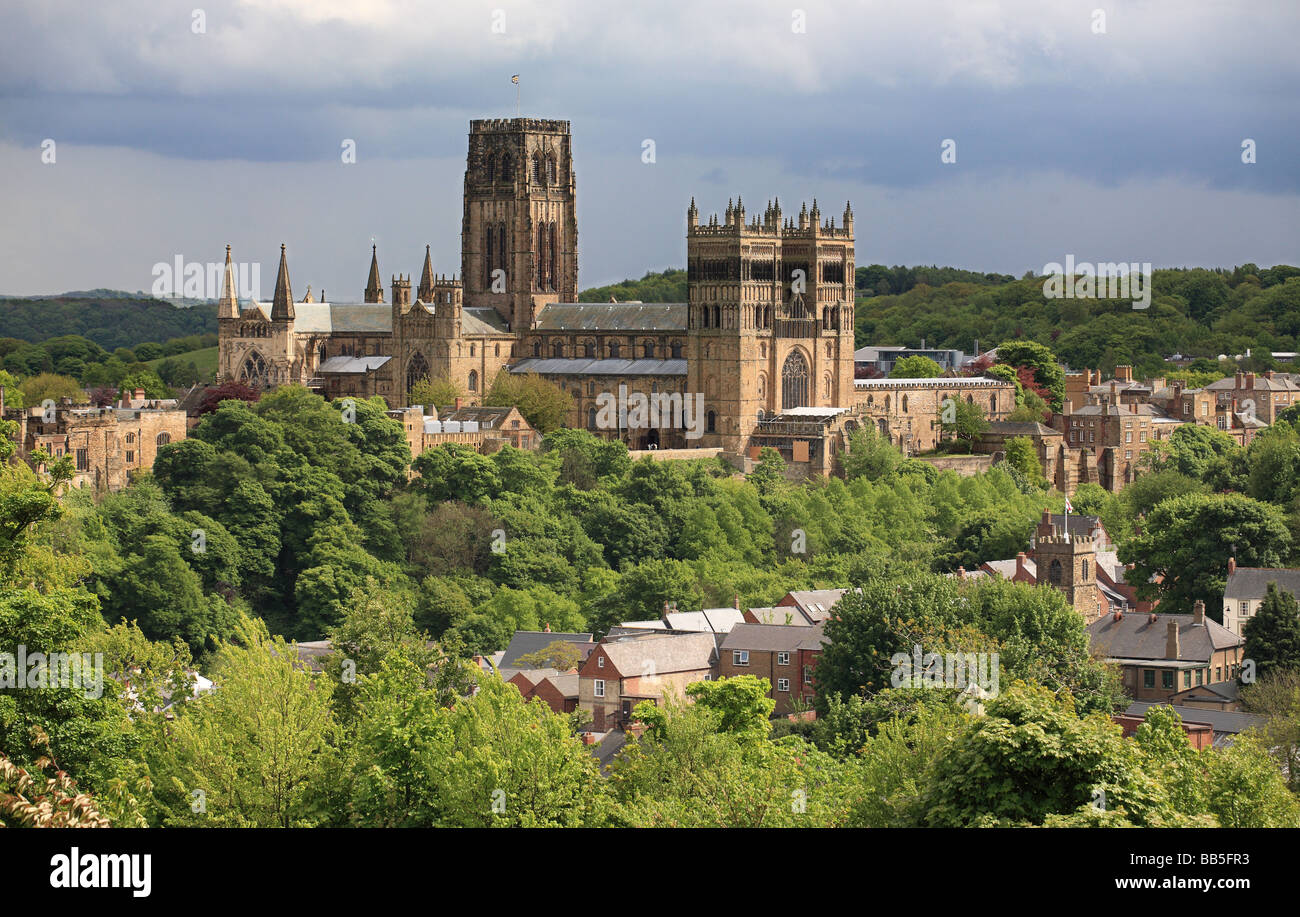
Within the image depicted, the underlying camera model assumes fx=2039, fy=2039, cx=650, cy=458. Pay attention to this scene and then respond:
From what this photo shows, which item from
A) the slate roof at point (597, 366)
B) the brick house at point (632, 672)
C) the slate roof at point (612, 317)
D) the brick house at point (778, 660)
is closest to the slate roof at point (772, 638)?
the brick house at point (778, 660)

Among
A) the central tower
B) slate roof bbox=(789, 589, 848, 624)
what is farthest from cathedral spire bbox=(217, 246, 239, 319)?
slate roof bbox=(789, 589, 848, 624)

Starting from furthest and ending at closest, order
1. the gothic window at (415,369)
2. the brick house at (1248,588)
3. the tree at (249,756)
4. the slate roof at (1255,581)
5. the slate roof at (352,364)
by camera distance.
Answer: the slate roof at (352,364)
the gothic window at (415,369)
the slate roof at (1255,581)
the brick house at (1248,588)
the tree at (249,756)

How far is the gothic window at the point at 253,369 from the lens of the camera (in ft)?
382

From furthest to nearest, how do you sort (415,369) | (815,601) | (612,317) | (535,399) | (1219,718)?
(612,317) < (415,369) < (535,399) < (815,601) < (1219,718)

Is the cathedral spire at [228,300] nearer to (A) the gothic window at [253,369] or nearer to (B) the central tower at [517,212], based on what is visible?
(A) the gothic window at [253,369]

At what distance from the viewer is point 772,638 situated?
63000 millimetres

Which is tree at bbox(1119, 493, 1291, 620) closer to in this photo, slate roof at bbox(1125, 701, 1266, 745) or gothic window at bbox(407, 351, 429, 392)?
slate roof at bbox(1125, 701, 1266, 745)

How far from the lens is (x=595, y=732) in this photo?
56.4 m

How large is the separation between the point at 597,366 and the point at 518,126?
1727 centimetres

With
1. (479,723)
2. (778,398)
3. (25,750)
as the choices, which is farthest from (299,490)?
(25,750)

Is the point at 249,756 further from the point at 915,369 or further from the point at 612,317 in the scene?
the point at 915,369

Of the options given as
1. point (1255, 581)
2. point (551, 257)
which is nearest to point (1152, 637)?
point (1255, 581)

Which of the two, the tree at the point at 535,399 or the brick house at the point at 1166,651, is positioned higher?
the tree at the point at 535,399
